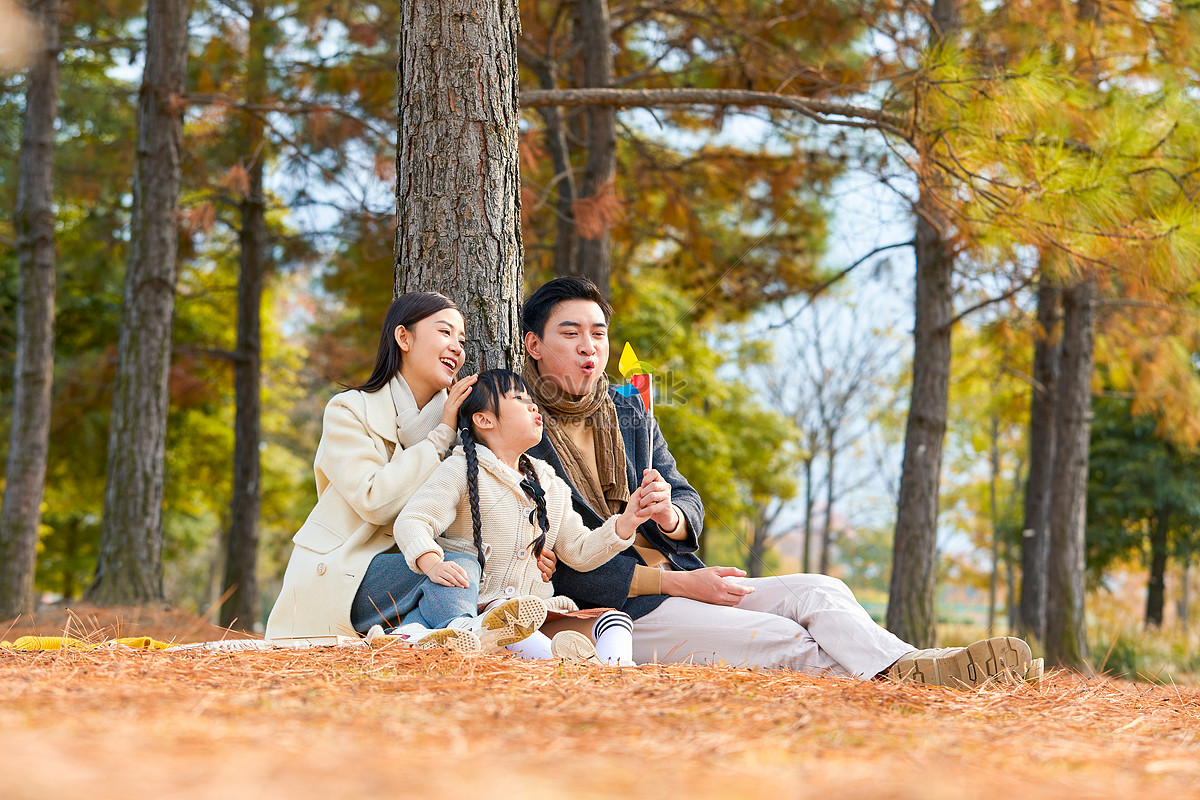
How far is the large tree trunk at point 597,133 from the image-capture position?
6.63m

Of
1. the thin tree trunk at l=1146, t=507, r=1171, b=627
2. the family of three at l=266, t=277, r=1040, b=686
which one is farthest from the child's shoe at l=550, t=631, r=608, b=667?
the thin tree trunk at l=1146, t=507, r=1171, b=627

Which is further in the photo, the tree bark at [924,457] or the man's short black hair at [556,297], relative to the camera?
the tree bark at [924,457]

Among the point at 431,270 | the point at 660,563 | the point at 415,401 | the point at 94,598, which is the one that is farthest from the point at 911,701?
the point at 94,598

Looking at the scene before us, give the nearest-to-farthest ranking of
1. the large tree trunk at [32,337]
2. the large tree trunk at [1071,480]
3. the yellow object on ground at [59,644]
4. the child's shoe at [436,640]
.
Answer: the child's shoe at [436,640] < the yellow object on ground at [59,644] < the large tree trunk at [32,337] < the large tree trunk at [1071,480]

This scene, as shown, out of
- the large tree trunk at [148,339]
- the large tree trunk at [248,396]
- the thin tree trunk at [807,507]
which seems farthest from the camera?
the thin tree trunk at [807,507]

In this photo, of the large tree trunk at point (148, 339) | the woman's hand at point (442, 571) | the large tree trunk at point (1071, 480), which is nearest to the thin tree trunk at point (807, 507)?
the large tree trunk at point (1071, 480)

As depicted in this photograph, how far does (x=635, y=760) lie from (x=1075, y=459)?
7673mm

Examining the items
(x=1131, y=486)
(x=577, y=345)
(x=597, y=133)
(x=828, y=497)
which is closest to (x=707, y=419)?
(x=828, y=497)

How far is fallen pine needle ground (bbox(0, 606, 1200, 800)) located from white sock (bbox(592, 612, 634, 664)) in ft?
0.92

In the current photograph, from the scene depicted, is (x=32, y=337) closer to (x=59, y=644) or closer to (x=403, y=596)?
(x=59, y=644)

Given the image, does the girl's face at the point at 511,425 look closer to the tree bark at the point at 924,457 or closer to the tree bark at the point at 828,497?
the tree bark at the point at 924,457

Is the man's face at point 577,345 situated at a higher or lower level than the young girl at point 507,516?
higher

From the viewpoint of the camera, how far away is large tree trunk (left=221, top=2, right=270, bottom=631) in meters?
8.91

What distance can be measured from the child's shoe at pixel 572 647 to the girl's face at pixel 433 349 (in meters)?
0.92
